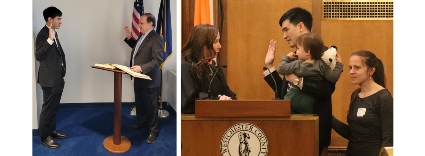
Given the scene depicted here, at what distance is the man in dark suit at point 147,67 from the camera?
12.7 ft

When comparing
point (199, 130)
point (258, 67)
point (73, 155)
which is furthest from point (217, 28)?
point (73, 155)

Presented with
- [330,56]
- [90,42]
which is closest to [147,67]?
[90,42]

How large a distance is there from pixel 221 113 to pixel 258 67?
1.11 ft

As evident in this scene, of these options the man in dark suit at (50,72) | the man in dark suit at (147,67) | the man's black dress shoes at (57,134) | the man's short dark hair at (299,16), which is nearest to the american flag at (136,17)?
the man in dark suit at (147,67)

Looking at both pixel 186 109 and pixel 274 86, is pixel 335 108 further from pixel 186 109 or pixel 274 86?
pixel 186 109

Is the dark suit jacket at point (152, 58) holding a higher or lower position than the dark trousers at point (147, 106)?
higher

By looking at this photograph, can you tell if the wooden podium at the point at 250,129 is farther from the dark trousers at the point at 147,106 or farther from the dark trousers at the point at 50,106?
the dark trousers at the point at 50,106

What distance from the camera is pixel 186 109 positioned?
12.5 ft

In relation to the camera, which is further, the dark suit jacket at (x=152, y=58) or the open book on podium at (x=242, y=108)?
the dark suit jacket at (x=152, y=58)

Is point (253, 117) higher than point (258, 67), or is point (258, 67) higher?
point (258, 67)

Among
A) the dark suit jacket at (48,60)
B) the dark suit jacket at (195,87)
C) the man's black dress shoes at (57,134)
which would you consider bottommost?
the man's black dress shoes at (57,134)

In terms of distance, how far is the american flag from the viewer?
3.88 metres

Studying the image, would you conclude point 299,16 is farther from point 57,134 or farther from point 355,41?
point 57,134

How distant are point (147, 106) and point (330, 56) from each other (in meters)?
1.07
